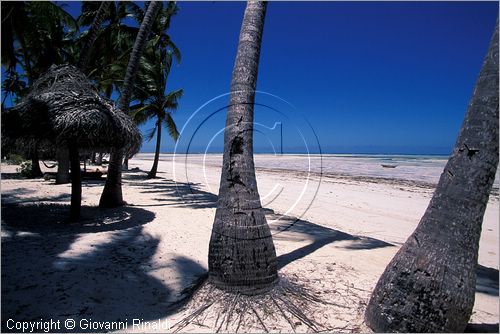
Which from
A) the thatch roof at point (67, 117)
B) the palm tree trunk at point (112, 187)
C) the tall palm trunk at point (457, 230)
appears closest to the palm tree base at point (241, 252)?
the tall palm trunk at point (457, 230)

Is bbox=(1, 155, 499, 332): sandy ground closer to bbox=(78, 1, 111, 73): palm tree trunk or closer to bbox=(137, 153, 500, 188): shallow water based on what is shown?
bbox=(137, 153, 500, 188): shallow water

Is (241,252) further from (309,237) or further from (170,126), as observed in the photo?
(170,126)

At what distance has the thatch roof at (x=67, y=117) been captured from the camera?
6.20 m

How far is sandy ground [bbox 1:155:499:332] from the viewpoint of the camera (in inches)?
133

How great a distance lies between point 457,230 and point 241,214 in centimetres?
195

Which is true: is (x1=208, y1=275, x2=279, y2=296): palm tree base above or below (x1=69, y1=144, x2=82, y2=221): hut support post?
below

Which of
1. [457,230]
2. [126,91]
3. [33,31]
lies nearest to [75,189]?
[126,91]

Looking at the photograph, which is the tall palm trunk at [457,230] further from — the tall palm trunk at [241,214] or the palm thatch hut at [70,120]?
the palm thatch hut at [70,120]

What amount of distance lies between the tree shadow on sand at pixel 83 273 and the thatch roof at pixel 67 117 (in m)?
1.79

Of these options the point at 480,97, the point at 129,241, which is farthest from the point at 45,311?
the point at 480,97

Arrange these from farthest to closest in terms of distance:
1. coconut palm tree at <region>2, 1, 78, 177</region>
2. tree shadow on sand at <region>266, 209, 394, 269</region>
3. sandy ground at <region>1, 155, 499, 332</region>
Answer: coconut palm tree at <region>2, 1, 78, 177</region>, tree shadow on sand at <region>266, 209, 394, 269</region>, sandy ground at <region>1, 155, 499, 332</region>

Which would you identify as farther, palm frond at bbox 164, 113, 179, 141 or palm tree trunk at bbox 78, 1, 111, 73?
palm frond at bbox 164, 113, 179, 141

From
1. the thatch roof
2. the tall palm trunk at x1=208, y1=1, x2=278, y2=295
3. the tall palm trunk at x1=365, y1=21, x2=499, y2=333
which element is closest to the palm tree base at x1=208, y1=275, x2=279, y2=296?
the tall palm trunk at x1=208, y1=1, x2=278, y2=295

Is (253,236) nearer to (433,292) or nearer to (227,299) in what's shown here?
(227,299)
